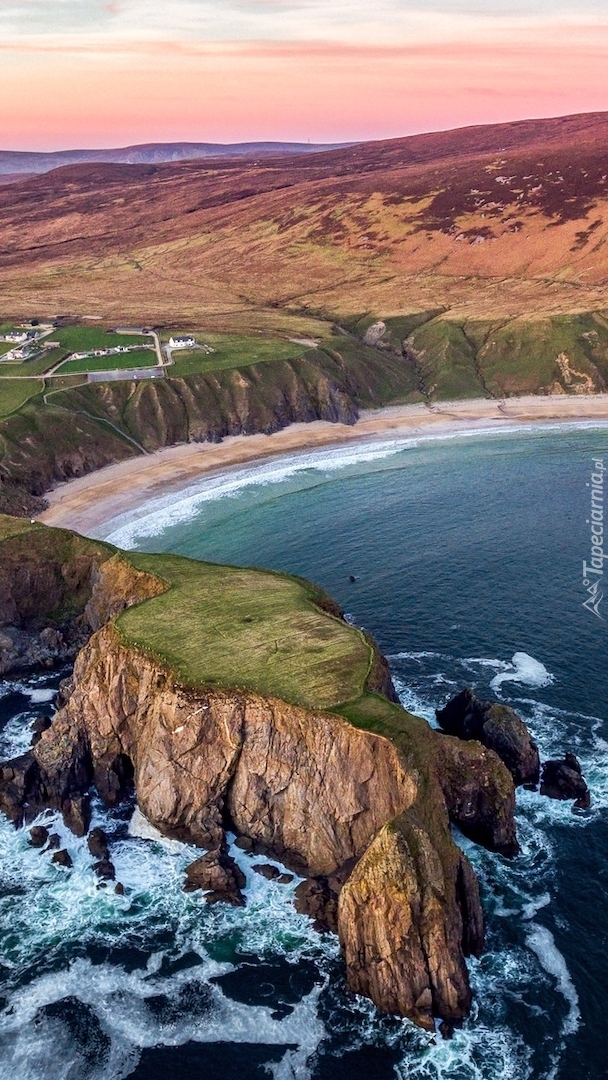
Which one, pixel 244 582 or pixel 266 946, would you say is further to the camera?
pixel 244 582

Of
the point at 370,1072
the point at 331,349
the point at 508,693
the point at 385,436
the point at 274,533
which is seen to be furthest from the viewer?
the point at 331,349

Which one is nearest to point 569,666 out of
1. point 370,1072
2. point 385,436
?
point 370,1072

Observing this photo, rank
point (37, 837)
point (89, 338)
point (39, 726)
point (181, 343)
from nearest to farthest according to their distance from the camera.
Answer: point (37, 837) < point (39, 726) < point (181, 343) < point (89, 338)

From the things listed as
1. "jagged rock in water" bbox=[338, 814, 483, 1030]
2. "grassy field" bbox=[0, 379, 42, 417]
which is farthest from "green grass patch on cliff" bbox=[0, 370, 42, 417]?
"jagged rock in water" bbox=[338, 814, 483, 1030]

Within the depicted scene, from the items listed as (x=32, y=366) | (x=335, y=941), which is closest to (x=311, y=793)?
(x=335, y=941)

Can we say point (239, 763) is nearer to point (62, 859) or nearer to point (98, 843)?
point (98, 843)

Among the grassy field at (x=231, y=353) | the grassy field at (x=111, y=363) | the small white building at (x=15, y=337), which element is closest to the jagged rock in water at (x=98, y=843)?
the grassy field at (x=231, y=353)

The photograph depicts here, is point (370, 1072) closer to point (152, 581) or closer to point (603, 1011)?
point (603, 1011)
